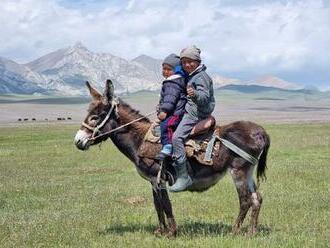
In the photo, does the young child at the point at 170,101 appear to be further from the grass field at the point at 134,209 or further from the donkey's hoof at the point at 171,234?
the grass field at the point at 134,209

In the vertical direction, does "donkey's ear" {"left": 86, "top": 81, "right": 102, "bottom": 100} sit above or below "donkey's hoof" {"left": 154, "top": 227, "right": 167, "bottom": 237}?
above

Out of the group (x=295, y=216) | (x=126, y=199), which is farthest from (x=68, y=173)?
(x=295, y=216)

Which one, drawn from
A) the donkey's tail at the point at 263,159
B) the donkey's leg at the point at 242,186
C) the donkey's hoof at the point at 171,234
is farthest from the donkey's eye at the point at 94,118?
the donkey's tail at the point at 263,159

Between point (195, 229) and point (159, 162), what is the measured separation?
190 cm

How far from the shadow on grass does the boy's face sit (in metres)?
3.27

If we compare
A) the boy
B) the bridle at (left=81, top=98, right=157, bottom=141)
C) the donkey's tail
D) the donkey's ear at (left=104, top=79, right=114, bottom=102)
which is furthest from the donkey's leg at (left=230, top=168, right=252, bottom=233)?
the donkey's ear at (left=104, top=79, right=114, bottom=102)

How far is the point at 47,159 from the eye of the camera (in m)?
32.5

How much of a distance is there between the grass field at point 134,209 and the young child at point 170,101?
1966 millimetres

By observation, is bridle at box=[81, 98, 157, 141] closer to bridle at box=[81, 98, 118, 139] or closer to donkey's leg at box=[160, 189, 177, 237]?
bridle at box=[81, 98, 118, 139]

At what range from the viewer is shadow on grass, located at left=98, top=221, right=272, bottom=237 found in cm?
1178

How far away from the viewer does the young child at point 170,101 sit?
36.3ft

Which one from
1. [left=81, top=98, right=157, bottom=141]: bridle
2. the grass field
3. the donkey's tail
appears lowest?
the grass field

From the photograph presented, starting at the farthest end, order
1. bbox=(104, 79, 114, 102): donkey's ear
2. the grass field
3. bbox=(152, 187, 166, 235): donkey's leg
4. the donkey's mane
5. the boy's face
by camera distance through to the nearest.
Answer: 1. the donkey's mane
2. bbox=(152, 187, 166, 235): donkey's leg
3. bbox=(104, 79, 114, 102): donkey's ear
4. the grass field
5. the boy's face

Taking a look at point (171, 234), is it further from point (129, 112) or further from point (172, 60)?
point (172, 60)
